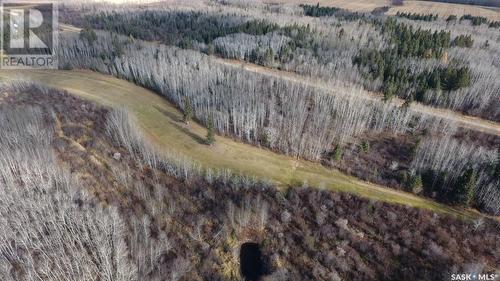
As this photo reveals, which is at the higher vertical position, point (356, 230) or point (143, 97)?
point (143, 97)

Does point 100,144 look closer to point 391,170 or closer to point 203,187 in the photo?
point 203,187

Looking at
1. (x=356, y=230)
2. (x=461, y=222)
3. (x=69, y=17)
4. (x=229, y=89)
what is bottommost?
(x=356, y=230)

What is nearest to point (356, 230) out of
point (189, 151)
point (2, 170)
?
point (189, 151)

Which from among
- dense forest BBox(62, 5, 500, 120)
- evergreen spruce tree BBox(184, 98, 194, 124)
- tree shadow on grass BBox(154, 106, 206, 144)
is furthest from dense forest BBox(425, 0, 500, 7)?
tree shadow on grass BBox(154, 106, 206, 144)

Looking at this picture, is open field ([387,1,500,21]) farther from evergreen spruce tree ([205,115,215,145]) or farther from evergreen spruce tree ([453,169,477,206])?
evergreen spruce tree ([205,115,215,145])

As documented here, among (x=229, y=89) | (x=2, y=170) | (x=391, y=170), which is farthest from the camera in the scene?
(x=229, y=89)

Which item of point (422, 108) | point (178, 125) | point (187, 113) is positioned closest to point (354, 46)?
point (422, 108)

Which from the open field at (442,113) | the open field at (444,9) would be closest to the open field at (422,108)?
the open field at (442,113)
